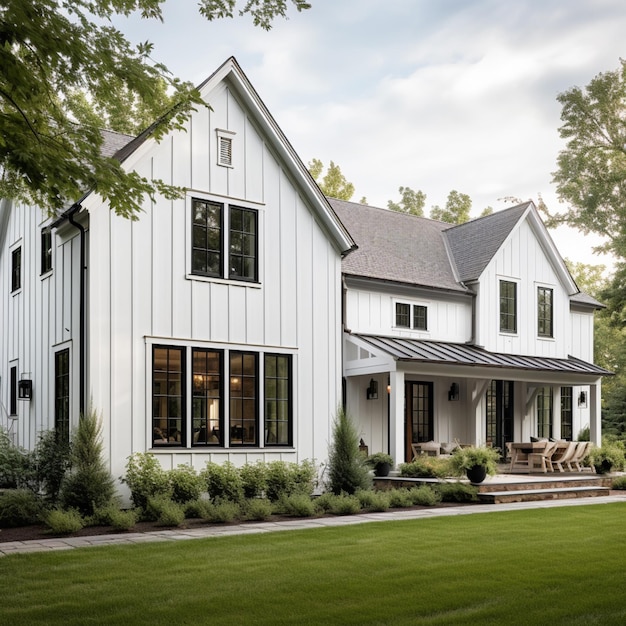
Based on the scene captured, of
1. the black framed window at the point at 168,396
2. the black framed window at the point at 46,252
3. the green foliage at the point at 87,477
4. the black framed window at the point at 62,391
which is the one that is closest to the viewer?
the green foliage at the point at 87,477

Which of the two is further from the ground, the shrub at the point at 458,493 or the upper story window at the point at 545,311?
the upper story window at the point at 545,311

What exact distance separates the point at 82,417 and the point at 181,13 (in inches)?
256

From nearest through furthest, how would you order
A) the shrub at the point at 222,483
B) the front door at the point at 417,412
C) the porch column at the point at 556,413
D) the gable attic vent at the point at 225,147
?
the shrub at the point at 222,483, the gable attic vent at the point at 225,147, the front door at the point at 417,412, the porch column at the point at 556,413

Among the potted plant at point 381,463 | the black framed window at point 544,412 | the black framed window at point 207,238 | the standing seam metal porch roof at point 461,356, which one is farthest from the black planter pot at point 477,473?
the black framed window at point 544,412

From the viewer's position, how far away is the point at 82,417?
1282cm

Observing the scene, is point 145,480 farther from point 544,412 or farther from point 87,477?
point 544,412

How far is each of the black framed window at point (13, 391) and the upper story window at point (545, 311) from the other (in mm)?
14295

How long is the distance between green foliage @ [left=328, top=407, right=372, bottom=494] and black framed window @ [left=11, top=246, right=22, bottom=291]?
26.7 ft

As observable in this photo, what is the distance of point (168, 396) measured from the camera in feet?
45.9

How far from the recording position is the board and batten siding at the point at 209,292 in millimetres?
13492

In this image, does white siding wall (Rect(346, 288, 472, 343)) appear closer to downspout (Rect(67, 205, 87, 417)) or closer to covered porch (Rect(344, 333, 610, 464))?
covered porch (Rect(344, 333, 610, 464))

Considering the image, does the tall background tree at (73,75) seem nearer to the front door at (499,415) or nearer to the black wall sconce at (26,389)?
the black wall sconce at (26,389)

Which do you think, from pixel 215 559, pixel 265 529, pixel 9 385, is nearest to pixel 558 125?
pixel 9 385

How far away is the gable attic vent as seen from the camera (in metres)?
15.2
